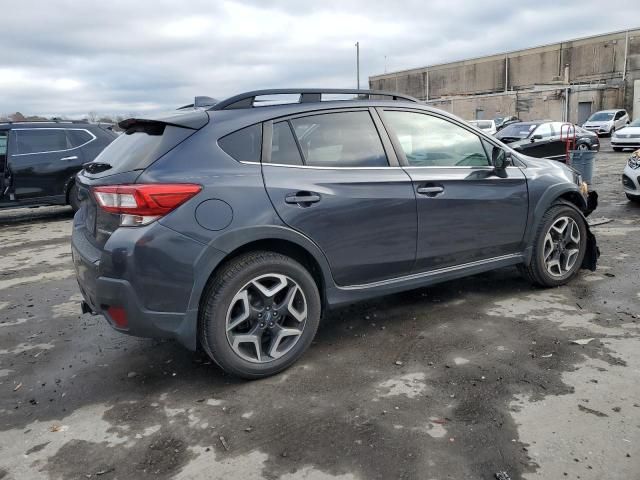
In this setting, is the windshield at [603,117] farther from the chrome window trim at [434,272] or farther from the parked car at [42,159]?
the chrome window trim at [434,272]

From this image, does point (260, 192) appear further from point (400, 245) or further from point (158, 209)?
point (400, 245)

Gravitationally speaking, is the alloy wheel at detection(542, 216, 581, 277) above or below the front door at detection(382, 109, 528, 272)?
below

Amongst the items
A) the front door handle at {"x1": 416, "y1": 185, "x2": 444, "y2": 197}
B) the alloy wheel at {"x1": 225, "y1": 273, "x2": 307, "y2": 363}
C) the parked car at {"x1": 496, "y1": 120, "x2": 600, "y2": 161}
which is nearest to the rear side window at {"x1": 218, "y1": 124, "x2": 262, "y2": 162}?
the alloy wheel at {"x1": 225, "y1": 273, "x2": 307, "y2": 363}

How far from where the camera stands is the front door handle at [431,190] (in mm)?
3827

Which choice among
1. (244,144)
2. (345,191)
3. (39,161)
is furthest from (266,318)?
(39,161)

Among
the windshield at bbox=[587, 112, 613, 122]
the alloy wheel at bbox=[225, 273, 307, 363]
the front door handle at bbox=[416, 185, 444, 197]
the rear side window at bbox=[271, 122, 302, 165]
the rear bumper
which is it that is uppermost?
the windshield at bbox=[587, 112, 613, 122]

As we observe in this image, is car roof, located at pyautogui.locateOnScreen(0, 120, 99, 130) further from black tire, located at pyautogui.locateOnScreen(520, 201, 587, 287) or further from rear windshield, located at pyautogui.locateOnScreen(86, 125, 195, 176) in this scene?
black tire, located at pyautogui.locateOnScreen(520, 201, 587, 287)

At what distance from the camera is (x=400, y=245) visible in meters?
3.79

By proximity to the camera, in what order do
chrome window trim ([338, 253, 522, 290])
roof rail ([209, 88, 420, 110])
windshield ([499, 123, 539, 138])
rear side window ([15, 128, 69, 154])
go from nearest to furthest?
1. roof rail ([209, 88, 420, 110])
2. chrome window trim ([338, 253, 522, 290])
3. rear side window ([15, 128, 69, 154])
4. windshield ([499, 123, 539, 138])

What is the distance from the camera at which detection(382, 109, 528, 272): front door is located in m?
3.89

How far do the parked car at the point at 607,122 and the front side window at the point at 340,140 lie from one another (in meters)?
29.5

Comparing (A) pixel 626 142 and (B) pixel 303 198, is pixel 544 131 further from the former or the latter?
(B) pixel 303 198

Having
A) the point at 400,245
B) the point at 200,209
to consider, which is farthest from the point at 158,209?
the point at 400,245

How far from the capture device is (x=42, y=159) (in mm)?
9469
